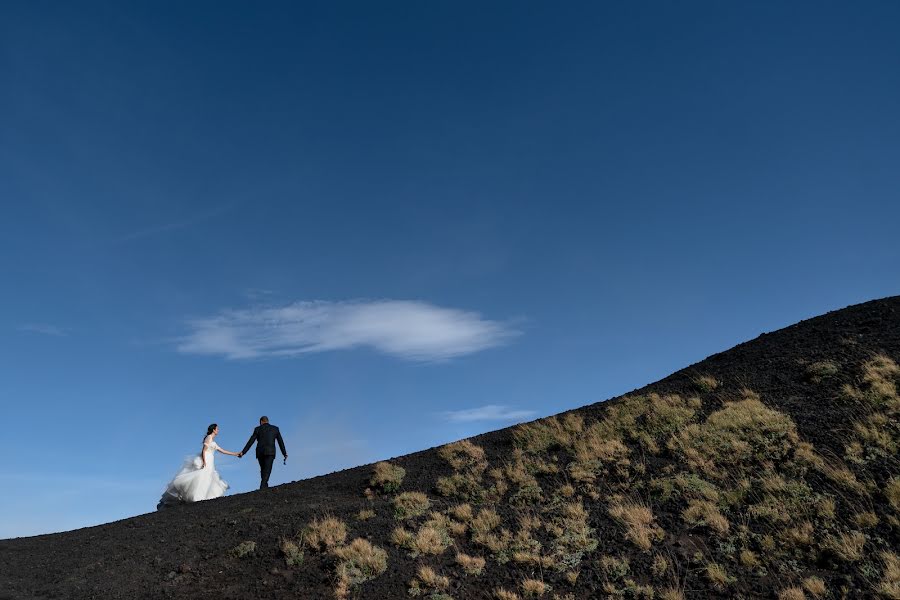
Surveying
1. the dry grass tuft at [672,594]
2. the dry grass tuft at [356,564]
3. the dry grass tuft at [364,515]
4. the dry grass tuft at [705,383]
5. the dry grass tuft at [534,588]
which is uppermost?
the dry grass tuft at [705,383]

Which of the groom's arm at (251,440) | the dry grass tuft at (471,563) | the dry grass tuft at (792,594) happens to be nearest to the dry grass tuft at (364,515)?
the dry grass tuft at (471,563)

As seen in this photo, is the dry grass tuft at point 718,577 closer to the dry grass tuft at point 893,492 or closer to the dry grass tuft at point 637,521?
the dry grass tuft at point 637,521

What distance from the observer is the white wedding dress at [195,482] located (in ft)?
60.9

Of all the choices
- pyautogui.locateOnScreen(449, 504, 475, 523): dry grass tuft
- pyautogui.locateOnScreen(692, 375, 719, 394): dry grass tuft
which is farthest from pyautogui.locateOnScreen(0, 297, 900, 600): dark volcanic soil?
pyautogui.locateOnScreen(449, 504, 475, 523): dry grass tuft

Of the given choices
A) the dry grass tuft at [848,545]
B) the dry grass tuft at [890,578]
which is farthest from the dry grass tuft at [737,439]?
the dry grass tuft at [890,578]

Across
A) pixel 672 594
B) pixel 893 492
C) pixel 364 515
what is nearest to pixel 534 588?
pixel 672 594

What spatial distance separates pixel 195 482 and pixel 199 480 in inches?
4.9

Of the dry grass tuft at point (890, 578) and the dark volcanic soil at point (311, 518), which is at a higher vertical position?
the dark volcanic soil at point (311, 518)

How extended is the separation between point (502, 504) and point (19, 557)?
1227cm

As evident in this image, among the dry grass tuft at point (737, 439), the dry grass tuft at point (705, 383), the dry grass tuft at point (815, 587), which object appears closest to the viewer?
the dry grass tuft at point (815, 587)

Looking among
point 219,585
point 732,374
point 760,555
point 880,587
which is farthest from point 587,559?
point 732,374

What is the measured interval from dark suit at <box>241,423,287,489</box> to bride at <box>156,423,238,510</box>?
0.96 m

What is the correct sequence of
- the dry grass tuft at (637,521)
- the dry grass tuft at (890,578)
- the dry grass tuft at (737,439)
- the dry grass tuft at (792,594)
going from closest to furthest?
1. the dry grass tuft at (890,578)
2. the dry grass tuft at (792,594)
3. the dry grass tuft at (637,521)
4. the dry grass tuft at (737,439)

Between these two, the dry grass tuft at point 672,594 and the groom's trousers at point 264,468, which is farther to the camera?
the groom's trousers at point 264,468
